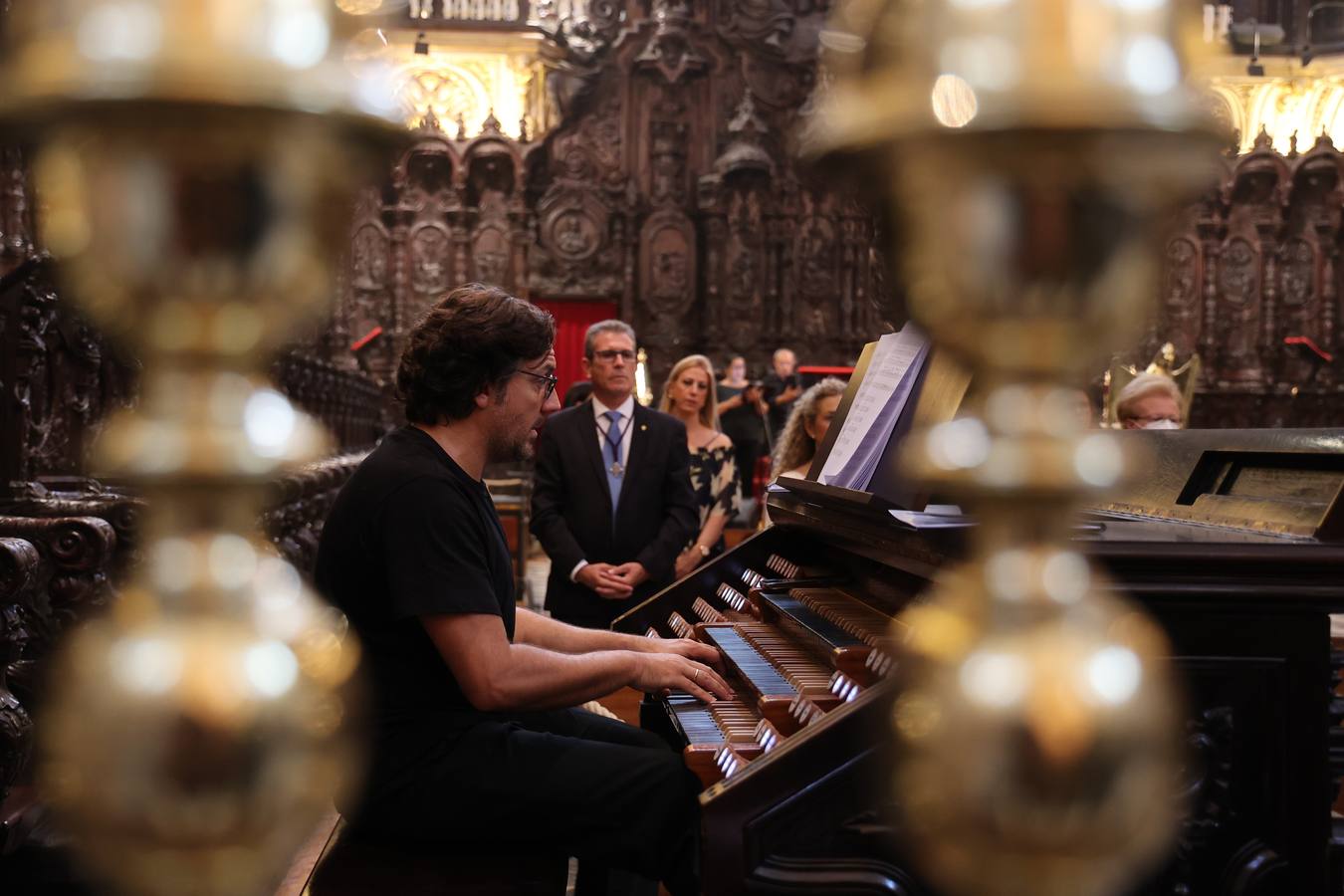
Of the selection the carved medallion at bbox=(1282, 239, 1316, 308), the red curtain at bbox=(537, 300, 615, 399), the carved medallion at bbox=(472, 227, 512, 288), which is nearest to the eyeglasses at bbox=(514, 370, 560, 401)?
the red curtain at bbox=(537, 300, 615, 399)

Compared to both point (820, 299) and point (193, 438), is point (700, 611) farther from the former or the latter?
point (820, 299)

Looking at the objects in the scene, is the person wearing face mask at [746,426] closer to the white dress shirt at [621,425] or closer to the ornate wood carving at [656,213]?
the ornate wood carving at [656,213]

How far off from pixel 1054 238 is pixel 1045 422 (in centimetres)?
7

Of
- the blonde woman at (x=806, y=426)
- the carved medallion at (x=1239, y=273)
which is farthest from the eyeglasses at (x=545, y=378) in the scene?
the carved medallion at (x=1239, y=273)

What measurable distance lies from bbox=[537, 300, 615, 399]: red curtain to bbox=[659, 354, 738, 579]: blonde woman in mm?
8665

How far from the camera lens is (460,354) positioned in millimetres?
2617

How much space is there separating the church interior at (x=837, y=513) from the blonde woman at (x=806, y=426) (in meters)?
0.03

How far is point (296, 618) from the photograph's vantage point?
49 centimetres

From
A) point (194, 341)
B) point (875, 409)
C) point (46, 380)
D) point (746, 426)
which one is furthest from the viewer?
point (746, 426)

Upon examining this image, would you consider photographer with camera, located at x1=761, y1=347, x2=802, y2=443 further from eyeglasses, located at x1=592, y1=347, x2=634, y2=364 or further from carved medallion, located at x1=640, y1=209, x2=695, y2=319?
eyeglasses, located at x1=592, y1=347, x2=634, y2=364

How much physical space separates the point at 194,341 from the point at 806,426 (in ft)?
15.1

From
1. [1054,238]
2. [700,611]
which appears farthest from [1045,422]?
[700,611]

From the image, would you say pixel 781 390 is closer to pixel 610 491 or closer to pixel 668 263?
pixel 668 263

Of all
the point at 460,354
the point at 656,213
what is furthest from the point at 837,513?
the point at 656,213
